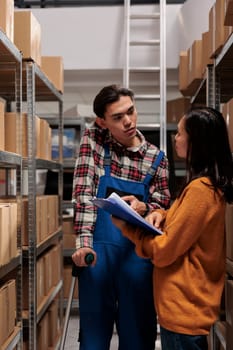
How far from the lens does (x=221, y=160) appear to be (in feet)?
5.66

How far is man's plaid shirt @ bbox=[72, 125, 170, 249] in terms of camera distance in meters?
2.11

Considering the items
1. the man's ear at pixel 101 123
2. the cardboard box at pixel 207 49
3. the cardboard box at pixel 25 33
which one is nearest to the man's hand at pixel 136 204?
the man's ear at pixel 101 123

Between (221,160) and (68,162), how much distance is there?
10.7ft

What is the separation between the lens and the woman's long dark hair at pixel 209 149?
1.71 meters

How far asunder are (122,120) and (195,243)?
0.73 m

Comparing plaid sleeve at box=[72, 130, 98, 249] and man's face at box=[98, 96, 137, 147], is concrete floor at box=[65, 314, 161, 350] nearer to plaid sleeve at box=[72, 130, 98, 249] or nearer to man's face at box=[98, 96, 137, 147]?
plaid sleeve at box=[72, 130, 98, 249]

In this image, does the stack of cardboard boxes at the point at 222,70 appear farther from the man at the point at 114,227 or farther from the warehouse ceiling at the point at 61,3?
the warehouse ceiling at the point at 61,3

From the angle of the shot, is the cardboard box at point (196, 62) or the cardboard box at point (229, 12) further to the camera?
the cardboard box at point (196, 62)

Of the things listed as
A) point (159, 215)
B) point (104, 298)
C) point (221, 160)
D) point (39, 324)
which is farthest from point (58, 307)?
point (221, 160)

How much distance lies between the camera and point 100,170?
2.15 m

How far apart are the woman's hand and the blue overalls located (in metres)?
0.21

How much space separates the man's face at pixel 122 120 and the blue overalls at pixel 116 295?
1.28 feet

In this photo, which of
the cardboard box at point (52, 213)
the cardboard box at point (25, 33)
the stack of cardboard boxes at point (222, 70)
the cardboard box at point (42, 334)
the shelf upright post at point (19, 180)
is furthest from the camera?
the cardboard box at point (52, 213)

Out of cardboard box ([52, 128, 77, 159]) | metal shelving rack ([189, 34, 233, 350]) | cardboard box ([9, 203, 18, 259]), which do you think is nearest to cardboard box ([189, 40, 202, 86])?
metal shelving rack ([189, 34, 233, 350])
